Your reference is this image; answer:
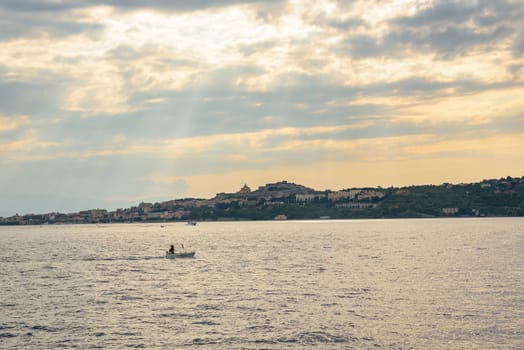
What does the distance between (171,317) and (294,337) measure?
1389cm

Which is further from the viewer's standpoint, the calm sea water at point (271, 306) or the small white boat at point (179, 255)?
the small white boat at point (179, 255)

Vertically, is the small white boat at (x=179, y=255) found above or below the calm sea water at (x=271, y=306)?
above

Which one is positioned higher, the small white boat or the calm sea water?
the small white boat

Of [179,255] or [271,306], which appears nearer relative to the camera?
[271,306]

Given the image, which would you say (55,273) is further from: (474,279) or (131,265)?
(474,279)

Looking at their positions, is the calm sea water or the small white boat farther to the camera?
the small white boat

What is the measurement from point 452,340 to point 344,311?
45.6ft

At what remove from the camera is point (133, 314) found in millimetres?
58438

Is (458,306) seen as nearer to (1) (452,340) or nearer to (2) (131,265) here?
(1) (452,340)

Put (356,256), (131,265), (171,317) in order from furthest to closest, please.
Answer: (356,256)
(131,265)
(171,317)

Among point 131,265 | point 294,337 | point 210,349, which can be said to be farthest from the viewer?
point 131,265

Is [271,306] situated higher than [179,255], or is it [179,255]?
[179,255]

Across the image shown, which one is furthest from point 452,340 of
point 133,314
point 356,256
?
point 356,256

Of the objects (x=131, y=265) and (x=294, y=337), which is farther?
(x=131, y=265)
